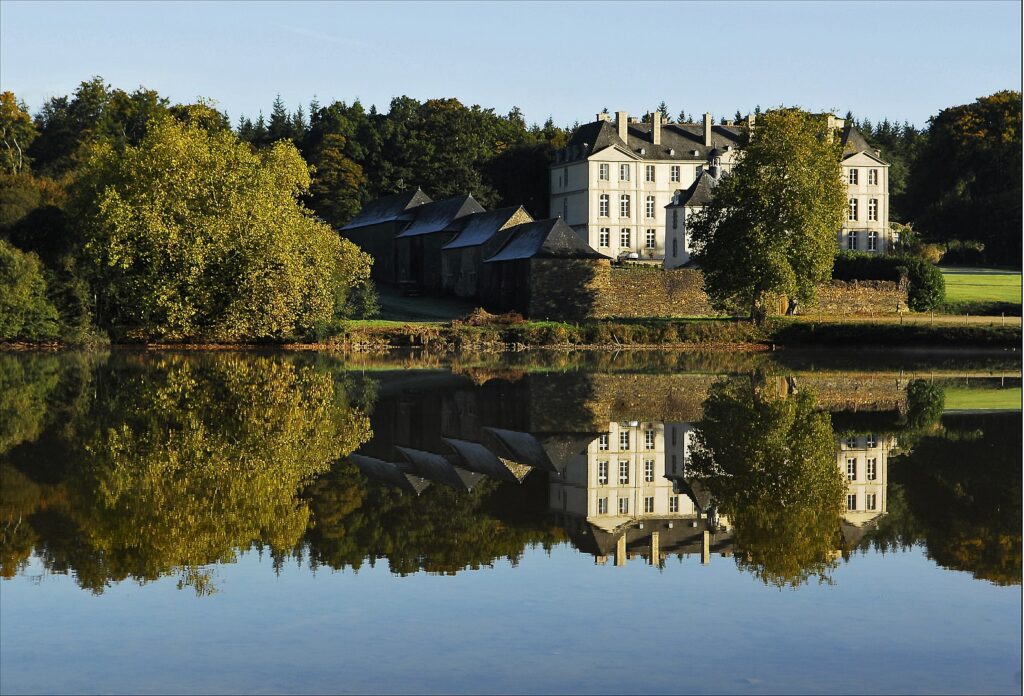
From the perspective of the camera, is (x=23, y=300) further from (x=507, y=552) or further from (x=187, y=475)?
(x=507, y=552)

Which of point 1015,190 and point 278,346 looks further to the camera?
point 1015,190

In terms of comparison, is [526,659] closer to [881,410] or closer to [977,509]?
[977,509]

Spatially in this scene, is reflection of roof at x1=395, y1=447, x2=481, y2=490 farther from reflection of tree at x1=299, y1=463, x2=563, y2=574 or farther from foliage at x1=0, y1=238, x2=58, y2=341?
foliage at x1=0, y1=238, x2=58, y2=341

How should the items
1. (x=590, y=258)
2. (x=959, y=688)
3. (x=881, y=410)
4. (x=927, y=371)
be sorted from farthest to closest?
(x=590, y=258)
(x=927, y=371)
(x=881, y=410)
(x=959, y=688)

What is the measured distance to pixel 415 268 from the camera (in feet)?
224

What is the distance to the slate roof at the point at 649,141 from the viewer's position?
7881 centimetres

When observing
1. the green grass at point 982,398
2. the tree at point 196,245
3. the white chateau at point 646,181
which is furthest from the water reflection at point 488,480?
the white chateau at point 646,181

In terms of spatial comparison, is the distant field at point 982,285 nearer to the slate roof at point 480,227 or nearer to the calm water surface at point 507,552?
the slate roof at point 480,227

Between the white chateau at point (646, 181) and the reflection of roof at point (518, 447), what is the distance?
58445 mm

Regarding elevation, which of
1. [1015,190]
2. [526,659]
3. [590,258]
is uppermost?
[1015,190]

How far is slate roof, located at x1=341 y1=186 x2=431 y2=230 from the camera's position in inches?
2827

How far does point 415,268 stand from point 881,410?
49307 millimetres

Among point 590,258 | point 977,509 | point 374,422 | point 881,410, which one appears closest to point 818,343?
point 590,258

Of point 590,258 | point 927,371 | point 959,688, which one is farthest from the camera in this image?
point 590,258
